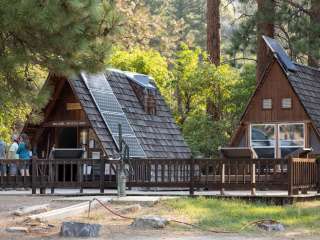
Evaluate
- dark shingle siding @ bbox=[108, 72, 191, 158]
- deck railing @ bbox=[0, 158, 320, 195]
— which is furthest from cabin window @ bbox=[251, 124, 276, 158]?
deck railing @ bbox=[0, 158, 320, 195]

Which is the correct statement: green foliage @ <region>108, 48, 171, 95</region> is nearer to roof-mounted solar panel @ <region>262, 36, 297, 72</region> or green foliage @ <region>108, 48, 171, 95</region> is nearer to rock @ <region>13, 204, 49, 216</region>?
roof-mounted solar panel @ <region>262, 36, 297, 72</region>

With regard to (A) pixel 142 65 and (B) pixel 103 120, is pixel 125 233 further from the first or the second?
(A) pixel 142 65

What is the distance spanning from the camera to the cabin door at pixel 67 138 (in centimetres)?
2527

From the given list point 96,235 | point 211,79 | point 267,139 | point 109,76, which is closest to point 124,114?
point 109,76

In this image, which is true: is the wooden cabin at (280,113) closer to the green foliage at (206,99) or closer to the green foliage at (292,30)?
the green foliage at (292,30)

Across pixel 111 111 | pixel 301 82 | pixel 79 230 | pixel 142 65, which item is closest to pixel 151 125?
pixel 111 111

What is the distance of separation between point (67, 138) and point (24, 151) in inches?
101

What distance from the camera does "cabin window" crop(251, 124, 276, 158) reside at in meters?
27.6

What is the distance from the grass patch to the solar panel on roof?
7602mm

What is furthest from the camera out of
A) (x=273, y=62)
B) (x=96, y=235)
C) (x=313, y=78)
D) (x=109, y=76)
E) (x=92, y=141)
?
(x=313, y=78)

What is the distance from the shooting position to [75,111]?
24516 millimetres

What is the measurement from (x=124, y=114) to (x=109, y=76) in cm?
153

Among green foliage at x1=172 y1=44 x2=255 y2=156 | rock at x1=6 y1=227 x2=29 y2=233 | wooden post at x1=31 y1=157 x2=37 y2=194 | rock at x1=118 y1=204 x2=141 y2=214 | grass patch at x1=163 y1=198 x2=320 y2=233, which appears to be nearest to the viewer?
rock at x1=6 y1=227 x2=29 y2=233

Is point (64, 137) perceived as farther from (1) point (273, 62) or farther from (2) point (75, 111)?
(1) point (273, 62)
